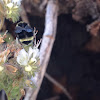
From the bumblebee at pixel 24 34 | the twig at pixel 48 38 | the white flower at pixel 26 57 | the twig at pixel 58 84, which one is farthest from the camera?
the twig at pixel 58 84

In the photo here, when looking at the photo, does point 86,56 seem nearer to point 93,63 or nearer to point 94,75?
point 93,63

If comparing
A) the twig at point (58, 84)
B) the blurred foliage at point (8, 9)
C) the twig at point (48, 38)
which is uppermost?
the blurred foliage at point (8, 9)

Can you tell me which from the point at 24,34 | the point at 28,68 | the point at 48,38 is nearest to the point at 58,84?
the point at 48,38

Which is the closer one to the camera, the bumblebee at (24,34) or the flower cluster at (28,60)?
the flower cluster at (28,60)

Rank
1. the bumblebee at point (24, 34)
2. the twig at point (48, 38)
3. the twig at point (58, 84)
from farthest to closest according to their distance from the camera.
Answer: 1. the twig at point (58, 84)
2. the twig at point (48, 38)
3. the bumblebee at point (24, 34)

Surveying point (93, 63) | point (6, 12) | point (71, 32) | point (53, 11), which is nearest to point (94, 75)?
point (93, 63)

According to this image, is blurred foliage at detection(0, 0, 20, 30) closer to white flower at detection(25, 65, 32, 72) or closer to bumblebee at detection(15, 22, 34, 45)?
bumblebee at detection(15, 22, 34, 45)

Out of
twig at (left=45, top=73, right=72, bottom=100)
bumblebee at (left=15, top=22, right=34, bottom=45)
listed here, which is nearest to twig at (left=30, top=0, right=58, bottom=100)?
bumblebee at (left=15, top=22, right=34, bottom=45)

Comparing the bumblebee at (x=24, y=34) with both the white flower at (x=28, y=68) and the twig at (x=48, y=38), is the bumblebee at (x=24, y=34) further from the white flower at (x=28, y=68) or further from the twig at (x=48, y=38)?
the twig at (x=48, y=38)

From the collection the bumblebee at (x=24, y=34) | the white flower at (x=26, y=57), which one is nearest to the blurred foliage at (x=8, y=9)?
the bumblebee at (x=24, y=34)
